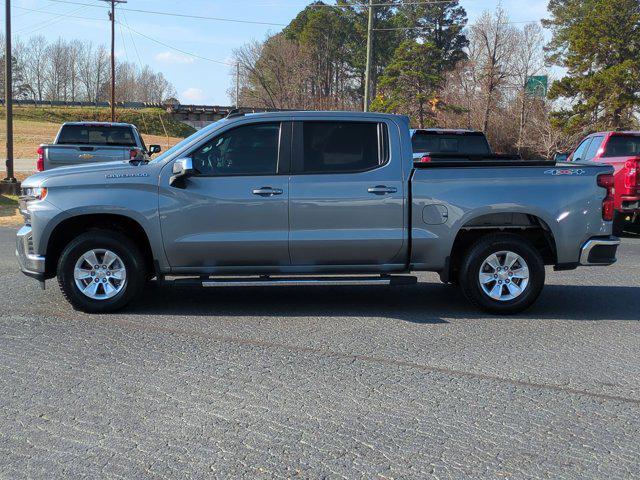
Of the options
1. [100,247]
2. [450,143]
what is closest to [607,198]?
[100,247]

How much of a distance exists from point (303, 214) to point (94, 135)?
10.3m

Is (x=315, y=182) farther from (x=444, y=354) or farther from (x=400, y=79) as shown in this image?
(x=400, y=79)

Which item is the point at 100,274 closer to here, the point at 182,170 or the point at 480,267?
the point at 182,170

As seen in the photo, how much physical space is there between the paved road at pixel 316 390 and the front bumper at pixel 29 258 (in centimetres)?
41

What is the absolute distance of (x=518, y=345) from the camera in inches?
246

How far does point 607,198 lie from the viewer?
7312 mm

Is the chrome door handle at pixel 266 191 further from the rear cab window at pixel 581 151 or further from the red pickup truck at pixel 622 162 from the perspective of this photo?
the rear cab window at pixel 581 151

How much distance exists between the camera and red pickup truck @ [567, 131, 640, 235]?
13.3 m

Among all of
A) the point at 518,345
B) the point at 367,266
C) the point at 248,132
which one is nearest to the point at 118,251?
the point at 248,132

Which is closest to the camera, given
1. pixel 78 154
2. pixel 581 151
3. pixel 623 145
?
pixel 78 154

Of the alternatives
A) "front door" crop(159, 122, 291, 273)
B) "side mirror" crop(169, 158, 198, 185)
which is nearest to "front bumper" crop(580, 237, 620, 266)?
"front door" crop(159, 122, 291, 273)

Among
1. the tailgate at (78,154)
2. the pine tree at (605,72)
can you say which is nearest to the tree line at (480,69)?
the pine tree at (605,72)

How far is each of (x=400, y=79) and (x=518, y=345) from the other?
1519 inches

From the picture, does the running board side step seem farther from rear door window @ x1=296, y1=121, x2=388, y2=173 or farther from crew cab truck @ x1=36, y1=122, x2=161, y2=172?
crew cab truck @ x1=36, y1=122, x2=161, y2=172
